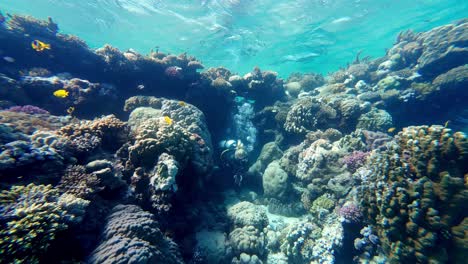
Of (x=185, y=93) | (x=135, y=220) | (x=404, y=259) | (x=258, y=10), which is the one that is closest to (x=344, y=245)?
(x=404, y=259)

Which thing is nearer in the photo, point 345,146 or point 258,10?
point 345,146

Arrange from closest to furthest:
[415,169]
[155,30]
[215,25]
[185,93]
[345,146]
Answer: [415,169] → [345,146] → [185,93] → [215,25] → [155,30]

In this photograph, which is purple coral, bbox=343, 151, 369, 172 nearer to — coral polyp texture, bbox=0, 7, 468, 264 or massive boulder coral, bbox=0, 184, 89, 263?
coral polyp texture, bbox=0, 7, 468, 264

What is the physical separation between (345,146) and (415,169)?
3822mm

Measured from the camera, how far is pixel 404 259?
4.40 meters

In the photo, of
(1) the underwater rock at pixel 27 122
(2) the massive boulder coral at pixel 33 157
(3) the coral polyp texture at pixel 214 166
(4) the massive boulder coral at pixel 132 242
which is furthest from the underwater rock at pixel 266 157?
(1) the underwater rock at pixel 27 122

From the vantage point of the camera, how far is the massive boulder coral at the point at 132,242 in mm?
3443

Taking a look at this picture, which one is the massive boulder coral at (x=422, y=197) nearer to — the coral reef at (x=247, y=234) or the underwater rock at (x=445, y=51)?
the coral reef at (x=247, y=234)

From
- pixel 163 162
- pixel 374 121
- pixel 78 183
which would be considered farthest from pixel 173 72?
pixel 374 121

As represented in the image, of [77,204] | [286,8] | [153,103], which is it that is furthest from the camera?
[286,8]

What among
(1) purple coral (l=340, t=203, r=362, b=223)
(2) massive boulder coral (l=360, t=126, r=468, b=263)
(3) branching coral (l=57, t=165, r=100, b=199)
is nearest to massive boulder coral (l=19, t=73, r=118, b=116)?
(3) branching coral (l=57, t=165, r=100, b=199)

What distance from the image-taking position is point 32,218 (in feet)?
10.7

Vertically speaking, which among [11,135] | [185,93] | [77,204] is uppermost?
[185,93]

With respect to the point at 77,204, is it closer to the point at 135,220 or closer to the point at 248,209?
the point at 135,220
